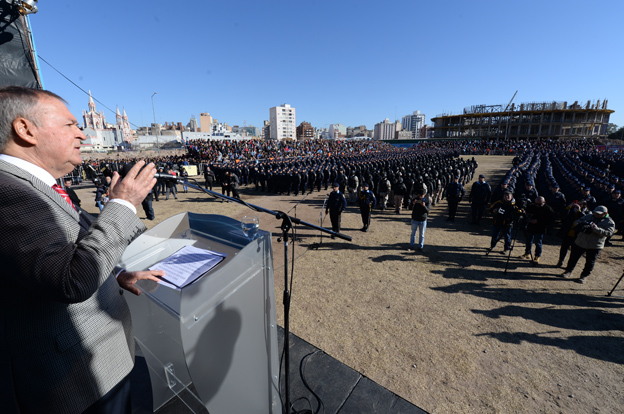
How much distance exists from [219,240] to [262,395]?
122 centimetres

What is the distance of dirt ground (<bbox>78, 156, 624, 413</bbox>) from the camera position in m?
2.92

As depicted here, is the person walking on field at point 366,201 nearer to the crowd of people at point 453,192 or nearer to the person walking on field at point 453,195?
the crowd of people at point 453,192

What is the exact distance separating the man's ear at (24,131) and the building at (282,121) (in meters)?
121

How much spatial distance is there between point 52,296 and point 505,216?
805 centimetres

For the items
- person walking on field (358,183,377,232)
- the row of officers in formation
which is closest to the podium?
person walking on field (358,183,377,232)

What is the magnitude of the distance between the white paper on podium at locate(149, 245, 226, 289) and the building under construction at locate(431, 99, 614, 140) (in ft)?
235

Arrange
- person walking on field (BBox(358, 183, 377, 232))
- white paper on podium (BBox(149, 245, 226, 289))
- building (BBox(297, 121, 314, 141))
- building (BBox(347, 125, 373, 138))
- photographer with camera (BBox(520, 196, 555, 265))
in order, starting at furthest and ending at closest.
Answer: building (BBox(347, 125, 373, 138)) → building (BBox(297, 121, 314, 141)) → person walking on field (BBox(358, 183, 377, 232)) → photographer with camera (BBox(520, 196, 555, 265)) → white paper on podium (BBox(149, 245, 226, 289))

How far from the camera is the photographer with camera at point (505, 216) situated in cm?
632

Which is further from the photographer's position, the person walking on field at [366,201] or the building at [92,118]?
the building at [92,118]

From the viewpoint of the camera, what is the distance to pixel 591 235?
5.04 metres

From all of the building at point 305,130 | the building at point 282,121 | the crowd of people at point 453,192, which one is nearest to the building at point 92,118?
the building at point 282,121

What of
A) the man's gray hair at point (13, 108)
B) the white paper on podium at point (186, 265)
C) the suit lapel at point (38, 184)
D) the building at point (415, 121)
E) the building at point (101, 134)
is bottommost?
the white paper on podium at point (186, 265)

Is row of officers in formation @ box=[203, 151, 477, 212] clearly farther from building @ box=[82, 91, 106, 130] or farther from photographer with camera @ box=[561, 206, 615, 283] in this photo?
building @ box=[82, 91, 106, 130]

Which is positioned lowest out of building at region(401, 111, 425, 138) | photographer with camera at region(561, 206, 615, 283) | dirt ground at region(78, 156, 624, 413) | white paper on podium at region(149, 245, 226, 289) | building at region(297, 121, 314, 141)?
dirt ground at region(78, 156, 624, 413)
